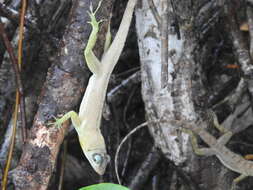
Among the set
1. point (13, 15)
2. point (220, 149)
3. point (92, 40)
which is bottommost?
point (220, 149)

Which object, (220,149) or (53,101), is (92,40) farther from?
(220,149)

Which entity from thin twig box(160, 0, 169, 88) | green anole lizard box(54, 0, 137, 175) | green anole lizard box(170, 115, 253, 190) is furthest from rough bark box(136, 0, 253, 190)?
thin twig box(160, 0, 169, 88)

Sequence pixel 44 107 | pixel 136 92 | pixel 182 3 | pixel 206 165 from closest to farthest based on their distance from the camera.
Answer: pixel 44 107 → pixel 182 3 → pixel 206 165 → pixel 136 92

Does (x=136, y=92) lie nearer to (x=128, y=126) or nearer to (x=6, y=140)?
Answer: (x=128, y=126)

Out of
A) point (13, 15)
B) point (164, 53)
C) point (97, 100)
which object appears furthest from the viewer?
point (13, 15)

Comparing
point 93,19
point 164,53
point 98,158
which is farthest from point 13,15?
point 164,53

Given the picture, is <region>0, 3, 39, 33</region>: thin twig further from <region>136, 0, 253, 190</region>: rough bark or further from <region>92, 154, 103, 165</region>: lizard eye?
<region>92, 154, 103, 165</region>: lizard eye

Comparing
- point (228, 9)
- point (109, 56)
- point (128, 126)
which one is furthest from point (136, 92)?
point (109, 56)

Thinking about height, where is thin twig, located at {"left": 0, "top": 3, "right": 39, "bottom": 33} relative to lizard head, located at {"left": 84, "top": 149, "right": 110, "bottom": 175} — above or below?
above

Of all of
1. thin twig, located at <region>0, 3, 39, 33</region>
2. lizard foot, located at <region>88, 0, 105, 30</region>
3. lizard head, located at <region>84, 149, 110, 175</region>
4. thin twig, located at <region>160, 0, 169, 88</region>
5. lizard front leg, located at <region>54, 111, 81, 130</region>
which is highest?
thin twig, located at <region>0, 3, 39, 33</region>
